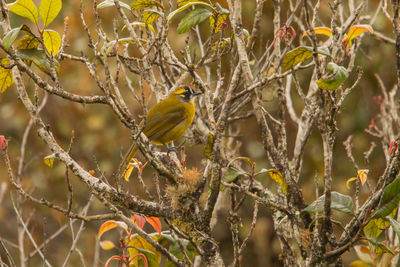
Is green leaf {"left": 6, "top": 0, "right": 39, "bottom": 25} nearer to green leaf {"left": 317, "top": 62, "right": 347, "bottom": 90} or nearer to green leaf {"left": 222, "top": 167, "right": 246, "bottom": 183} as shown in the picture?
green leaf {"left": 222, "top": 167, "right": 246, "bottom": 183}

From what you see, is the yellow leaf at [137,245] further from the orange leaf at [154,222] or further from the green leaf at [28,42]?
the green leaf at [28,42]

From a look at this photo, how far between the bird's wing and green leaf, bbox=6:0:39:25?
1446mm

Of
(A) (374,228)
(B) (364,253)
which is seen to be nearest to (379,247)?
(A) (374,228)

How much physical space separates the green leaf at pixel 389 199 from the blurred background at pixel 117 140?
4.00 metres

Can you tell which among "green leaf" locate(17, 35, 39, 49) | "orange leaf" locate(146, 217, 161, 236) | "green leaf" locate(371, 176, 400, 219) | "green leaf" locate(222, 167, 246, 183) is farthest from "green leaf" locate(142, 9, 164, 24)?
"green leaf" locate(371, 176, 400, 219)

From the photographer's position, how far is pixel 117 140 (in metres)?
6.58

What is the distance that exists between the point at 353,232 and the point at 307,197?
13.8 ft

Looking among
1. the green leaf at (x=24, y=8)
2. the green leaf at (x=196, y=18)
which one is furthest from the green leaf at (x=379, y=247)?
the green leaf at (x=24, y=8)

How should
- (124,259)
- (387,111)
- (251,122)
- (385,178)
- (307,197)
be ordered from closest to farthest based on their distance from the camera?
1. (385,178)
2. (124,259)
3. (387,111)
4. (307,197)
5. (251,122)

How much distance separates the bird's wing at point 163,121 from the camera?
3.46 meters

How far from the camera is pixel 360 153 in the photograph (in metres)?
6.25

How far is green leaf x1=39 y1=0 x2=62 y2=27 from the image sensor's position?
2094mm

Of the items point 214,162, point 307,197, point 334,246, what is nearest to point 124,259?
point 214,162

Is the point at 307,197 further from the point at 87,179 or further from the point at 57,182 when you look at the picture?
the point at 87,179
